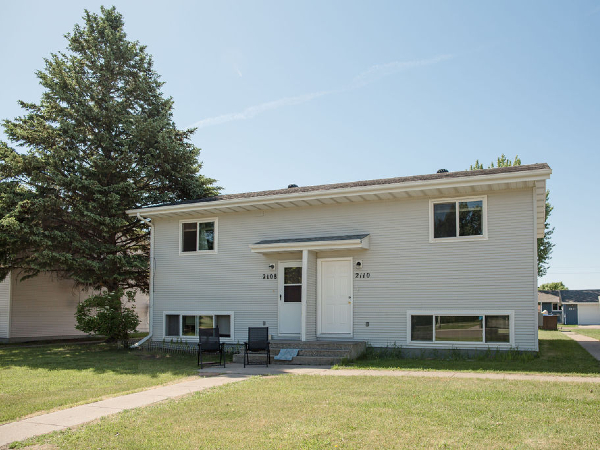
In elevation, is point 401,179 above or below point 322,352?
Answer: above

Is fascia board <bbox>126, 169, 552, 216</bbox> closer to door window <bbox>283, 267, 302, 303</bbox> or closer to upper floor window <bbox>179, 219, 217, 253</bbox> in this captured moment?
upper floor window <bbox>179, 219, 217, 253</bbox>

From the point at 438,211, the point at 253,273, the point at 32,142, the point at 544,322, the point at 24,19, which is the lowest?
the point at 544,322

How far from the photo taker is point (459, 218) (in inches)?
518

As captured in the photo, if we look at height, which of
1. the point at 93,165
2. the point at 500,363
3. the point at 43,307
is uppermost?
the point at 93,165

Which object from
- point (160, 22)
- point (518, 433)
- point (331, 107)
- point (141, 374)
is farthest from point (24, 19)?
point (518, 433)

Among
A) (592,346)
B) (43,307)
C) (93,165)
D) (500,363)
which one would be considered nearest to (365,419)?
(500,363)

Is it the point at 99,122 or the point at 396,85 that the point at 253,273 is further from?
the point at 99,122

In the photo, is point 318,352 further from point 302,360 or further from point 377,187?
point 377,187

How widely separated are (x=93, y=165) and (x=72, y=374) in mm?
9475

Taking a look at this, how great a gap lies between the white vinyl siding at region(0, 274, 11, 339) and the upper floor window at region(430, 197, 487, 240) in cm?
1748

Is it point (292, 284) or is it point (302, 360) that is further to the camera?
point (292, 284)

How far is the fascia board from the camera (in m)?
11.8

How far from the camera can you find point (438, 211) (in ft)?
44.1

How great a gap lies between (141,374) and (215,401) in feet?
13.7
